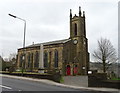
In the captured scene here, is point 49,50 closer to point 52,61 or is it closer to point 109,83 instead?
point 52,61

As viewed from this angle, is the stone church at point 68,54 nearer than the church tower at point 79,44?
Yes

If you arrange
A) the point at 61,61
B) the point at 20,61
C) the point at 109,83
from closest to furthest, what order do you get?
1. the point at 109,83
2. the point at 61,61
3. the point at 20,61

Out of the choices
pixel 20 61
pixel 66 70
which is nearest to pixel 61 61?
pixel 66 70

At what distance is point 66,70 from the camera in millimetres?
45125

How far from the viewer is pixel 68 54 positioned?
152 ft

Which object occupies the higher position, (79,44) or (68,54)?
(79,44)

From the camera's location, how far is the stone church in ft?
147

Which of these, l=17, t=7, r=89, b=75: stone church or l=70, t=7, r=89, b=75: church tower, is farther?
l=70, t=7, r=89, b=75: church tower

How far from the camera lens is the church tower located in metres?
46.8

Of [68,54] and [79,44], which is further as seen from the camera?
[79,44]

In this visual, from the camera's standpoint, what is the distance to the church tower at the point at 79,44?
46.8 metres

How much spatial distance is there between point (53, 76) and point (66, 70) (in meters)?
20.6

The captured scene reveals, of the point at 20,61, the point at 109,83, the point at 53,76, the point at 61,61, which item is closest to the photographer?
the point at 109,83

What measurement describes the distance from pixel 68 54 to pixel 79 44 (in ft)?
15.2
